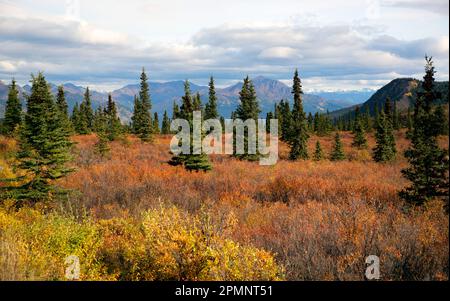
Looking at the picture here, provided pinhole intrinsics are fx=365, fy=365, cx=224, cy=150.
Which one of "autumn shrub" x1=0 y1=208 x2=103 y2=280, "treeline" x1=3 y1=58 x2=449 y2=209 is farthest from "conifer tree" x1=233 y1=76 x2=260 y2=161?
"autumn shrub" x1=0 y1=208 x2=103 y2=280

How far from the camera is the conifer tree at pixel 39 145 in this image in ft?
41.7

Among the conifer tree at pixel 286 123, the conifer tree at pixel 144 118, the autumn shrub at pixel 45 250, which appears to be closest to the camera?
the autumn shrub at pixel 45 250

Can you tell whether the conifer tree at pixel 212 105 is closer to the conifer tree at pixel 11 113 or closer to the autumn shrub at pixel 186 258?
the conifer tree at pixel 11 113

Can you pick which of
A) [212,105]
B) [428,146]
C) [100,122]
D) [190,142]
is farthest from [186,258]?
[212,105]

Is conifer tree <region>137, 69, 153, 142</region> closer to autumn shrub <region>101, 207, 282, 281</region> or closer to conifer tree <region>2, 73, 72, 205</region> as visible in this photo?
conifer tree <region>2, 73, 72, 205</region>

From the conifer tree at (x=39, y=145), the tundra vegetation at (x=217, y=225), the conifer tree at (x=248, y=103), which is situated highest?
the conifer tree at (x=248, y=103)

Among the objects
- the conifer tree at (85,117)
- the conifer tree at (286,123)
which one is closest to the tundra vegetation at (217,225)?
the conifer tree at (286,123)

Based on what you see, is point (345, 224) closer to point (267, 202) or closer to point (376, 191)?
point (267, 202)

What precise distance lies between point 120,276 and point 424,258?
557cm

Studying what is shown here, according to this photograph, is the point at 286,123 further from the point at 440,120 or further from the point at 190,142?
the point at 440,120

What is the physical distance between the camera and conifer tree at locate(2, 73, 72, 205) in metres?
12.7

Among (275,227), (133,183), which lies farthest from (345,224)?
(133,183)
